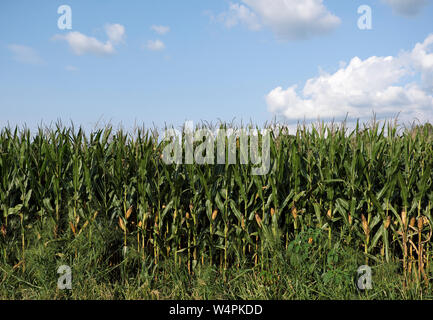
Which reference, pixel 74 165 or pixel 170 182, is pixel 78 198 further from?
pixel 170 182

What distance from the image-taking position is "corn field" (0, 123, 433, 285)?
16.3 feet

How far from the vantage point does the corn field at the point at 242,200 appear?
195 inches

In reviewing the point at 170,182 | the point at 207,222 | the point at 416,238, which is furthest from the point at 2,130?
the point at 416,238

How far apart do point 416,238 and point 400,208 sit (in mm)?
533

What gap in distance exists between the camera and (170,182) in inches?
198

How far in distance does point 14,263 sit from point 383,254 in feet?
18.6

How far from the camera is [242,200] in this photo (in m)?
5.14

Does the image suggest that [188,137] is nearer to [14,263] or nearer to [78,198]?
[78,198]

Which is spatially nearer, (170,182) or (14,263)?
(170,182)
